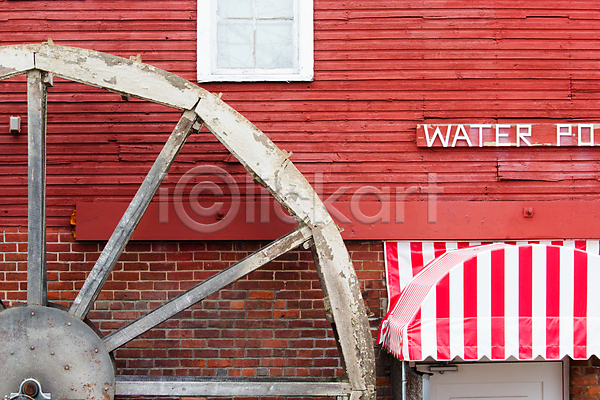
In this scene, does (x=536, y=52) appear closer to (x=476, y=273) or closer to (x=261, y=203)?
(x=476, y=273)

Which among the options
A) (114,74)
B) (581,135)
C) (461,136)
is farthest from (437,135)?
(114,74)

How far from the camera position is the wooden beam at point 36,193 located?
3.05 meters

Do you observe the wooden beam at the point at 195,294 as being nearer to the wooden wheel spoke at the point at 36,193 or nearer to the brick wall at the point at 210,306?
the wooden wheel spoke at the point at 36,193

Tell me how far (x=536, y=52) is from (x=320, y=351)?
3.35 meters

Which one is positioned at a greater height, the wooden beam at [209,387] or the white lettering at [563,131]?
Result: the white lettering at [563,131]

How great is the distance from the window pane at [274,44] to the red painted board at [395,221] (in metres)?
1.33

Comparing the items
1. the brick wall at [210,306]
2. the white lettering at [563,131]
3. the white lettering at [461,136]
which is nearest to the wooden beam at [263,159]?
the brick wall at [210,306]

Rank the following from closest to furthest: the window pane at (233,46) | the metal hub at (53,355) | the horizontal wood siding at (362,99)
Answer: the metal hub at (53,355) → the horizontal wood siding at (362,99) → the window pane at (233,46)

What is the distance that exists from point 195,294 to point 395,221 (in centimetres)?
188

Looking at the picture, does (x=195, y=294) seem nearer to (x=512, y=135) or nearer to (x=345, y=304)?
(x=345, y=304)

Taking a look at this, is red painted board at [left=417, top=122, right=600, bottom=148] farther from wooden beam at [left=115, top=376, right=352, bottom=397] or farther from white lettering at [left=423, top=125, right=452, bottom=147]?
wooden beam at [left=115, top=376, right=352, bottom=397]

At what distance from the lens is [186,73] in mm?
4145

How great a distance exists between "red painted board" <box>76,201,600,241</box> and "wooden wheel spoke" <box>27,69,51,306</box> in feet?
2.99

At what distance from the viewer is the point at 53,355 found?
3.03m
